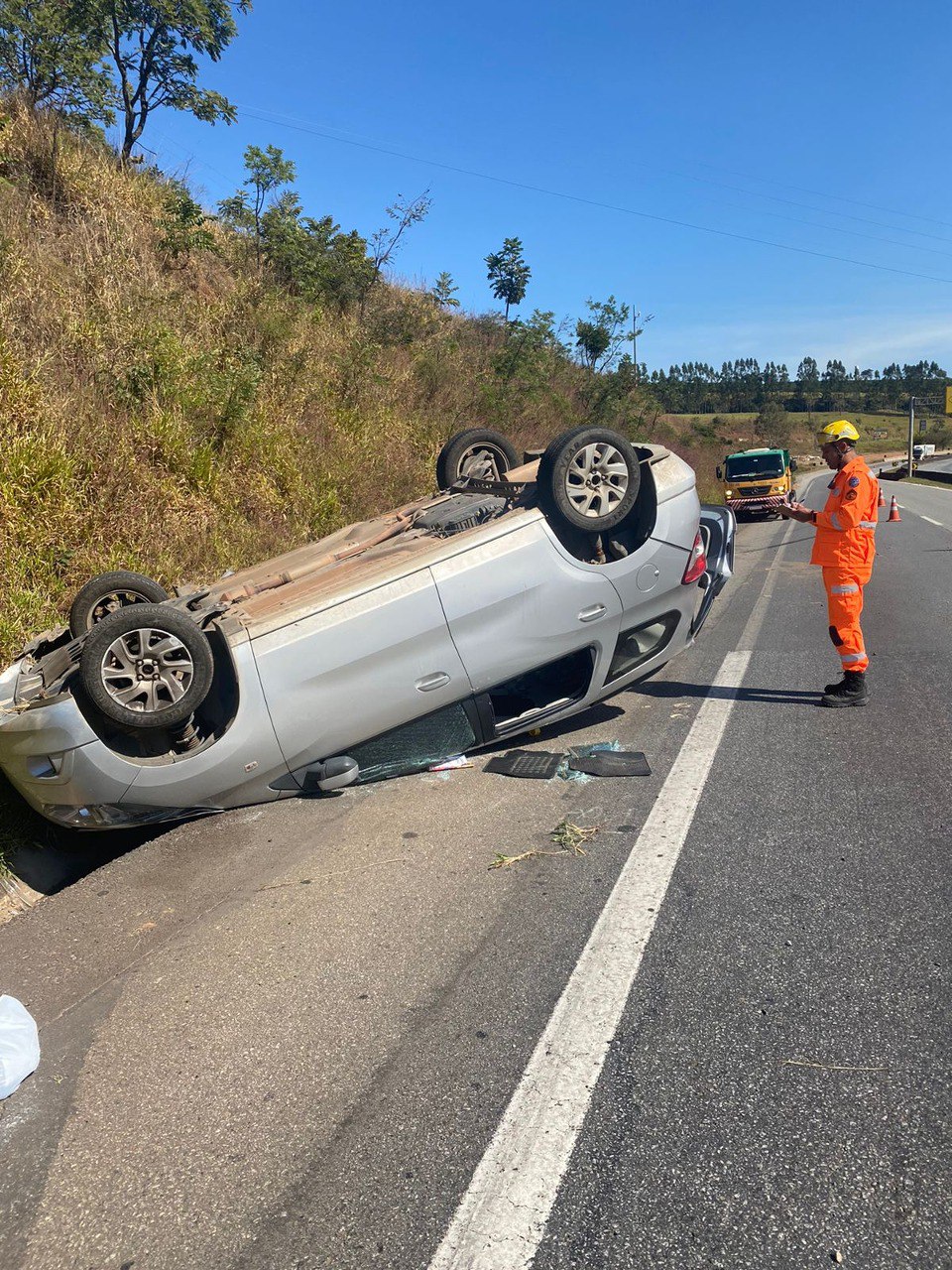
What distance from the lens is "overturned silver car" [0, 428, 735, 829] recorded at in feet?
13.0

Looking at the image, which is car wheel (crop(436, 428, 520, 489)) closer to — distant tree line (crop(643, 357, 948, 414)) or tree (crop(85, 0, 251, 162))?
tree (crop(85, 0, 251, 162))

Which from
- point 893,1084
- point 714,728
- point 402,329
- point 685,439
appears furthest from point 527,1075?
point 685,439

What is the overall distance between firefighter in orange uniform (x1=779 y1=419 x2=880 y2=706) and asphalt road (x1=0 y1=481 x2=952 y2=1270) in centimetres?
117

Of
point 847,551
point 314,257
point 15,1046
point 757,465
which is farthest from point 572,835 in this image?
point 757,465

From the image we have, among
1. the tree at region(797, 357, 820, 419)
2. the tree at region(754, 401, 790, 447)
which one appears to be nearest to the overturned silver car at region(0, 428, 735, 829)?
the tree at region(754, 401, 790, 447)

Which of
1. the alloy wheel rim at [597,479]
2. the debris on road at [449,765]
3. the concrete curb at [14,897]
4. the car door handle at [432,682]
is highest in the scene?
the alloy wheel rim at [597,479]

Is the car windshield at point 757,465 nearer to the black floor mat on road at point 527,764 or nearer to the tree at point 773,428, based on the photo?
the black floor mat on road at point 527,764

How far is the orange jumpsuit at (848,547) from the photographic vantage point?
578 centimetres

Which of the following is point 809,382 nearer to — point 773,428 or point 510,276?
point 773,428

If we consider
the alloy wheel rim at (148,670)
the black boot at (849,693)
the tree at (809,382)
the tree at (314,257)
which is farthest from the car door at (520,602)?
the tree at (809,382)

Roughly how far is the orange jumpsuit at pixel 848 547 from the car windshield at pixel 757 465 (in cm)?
1840

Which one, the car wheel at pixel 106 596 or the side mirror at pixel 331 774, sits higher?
the car wheel at pixel 106 596

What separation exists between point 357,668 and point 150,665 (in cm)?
93

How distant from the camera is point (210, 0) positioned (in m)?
14.0
